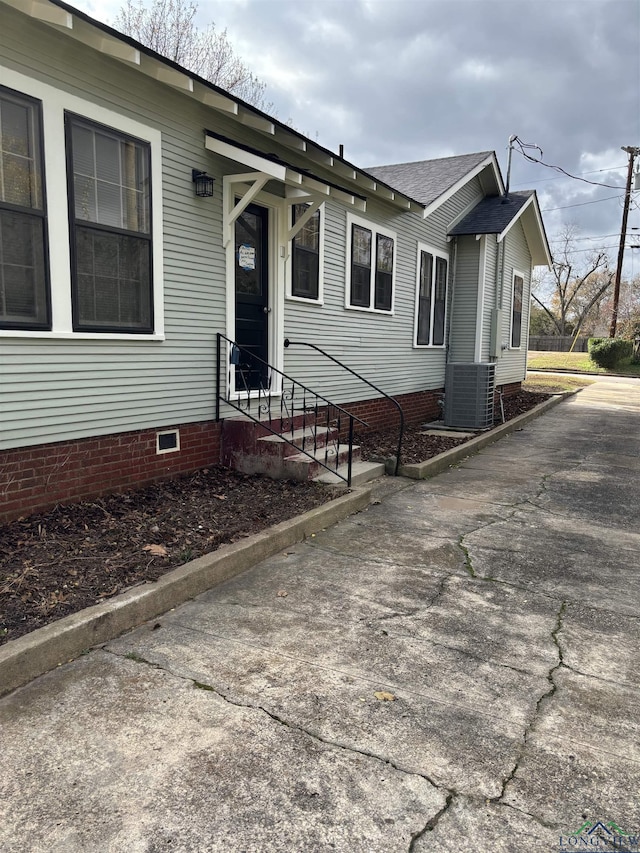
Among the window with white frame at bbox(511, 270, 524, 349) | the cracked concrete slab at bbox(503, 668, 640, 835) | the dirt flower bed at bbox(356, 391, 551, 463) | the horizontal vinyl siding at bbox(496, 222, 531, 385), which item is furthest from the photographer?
the window with white frame at bbox(511, 270, 524, 349)

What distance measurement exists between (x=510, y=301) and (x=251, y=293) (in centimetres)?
940

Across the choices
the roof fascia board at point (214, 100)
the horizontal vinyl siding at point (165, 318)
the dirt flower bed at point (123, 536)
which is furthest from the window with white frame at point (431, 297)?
the dirt flower bed at point (123, 536)

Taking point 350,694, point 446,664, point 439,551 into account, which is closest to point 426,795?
point 350,694

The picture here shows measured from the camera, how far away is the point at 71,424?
489 centimetres

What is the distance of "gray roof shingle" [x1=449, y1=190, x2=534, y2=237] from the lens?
39.8 feet

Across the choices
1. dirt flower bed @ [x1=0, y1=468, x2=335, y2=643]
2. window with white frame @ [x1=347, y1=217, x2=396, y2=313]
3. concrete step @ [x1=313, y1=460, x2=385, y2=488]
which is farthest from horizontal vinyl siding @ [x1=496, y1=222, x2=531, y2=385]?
dirt flower bed @ [x1=0, y1=468, x2=335, y2=643]

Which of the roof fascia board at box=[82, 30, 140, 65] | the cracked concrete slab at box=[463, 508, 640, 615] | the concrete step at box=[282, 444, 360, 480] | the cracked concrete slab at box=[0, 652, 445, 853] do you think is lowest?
the cracked concrete slab at box=[463, 508, 640, 615]

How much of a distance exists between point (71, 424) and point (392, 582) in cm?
286

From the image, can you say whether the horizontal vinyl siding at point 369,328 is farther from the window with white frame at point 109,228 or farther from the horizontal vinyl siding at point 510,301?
the window with white frame at point 109,228

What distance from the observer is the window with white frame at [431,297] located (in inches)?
444

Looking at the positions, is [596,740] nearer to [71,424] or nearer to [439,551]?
[439,551]

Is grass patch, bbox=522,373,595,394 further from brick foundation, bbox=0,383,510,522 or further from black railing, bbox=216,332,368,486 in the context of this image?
brick foundation, bbox=0,383,510,522

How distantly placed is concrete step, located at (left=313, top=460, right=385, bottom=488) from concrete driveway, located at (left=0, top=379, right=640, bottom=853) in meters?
1.64

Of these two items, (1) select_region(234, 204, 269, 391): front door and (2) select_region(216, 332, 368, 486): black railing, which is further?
(1) select_region(234, 204, 269, 391): front door
